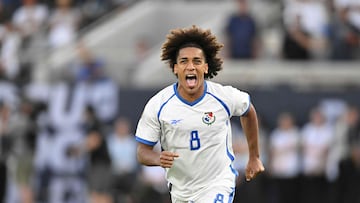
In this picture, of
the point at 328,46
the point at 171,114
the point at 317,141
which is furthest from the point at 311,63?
the point at 171,114

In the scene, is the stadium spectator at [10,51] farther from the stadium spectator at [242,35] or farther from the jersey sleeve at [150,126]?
the jersey sleeve at [150,126]

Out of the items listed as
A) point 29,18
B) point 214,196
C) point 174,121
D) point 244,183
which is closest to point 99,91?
point 29,18

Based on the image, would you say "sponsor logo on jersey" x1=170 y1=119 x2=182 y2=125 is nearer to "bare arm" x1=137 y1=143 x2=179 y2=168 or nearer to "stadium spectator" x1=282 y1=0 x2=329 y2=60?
"bare arm" x1=137 y1=143 x2=179 y2=168

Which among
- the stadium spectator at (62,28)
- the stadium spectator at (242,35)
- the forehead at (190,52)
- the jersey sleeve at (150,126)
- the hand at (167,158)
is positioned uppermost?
the stadium spectator at (62,28)

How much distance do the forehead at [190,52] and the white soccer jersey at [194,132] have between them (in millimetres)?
366

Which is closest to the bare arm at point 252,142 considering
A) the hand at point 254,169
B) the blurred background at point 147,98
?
the hand at point 254,169

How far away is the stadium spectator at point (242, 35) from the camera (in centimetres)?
2136

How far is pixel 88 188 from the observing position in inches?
833

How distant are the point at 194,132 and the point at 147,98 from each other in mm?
10099

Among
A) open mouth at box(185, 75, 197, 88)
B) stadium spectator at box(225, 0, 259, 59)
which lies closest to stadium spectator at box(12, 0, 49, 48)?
stadium spectator at box(225, 0, 259, 59)

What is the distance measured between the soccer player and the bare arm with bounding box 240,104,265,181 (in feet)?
0.45

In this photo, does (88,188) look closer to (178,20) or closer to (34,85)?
(34,85)

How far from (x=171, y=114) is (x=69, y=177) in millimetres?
10151

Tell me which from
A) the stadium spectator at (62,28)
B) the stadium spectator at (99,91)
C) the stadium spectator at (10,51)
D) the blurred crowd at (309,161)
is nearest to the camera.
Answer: the blurred crowd at (309,161)
